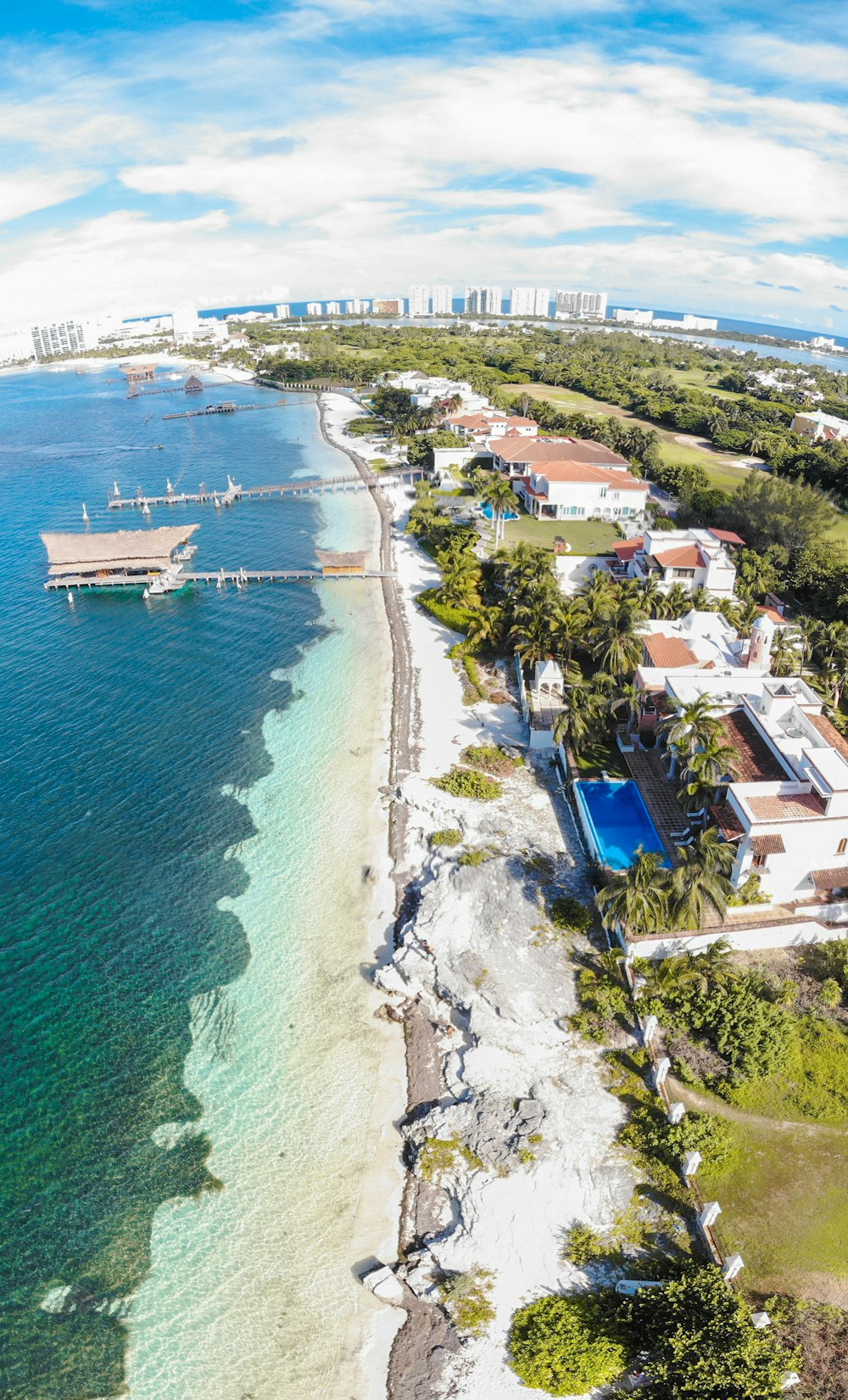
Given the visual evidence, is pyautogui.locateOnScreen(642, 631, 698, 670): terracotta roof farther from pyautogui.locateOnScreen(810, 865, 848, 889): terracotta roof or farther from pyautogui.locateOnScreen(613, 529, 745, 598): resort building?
pyautogui.locateOnScreen(810, 865, 848, 889): terracotta roof

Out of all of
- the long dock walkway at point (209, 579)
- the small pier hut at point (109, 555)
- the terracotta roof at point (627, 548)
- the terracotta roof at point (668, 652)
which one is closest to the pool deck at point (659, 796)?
the terracotta roof at point (668, 652)

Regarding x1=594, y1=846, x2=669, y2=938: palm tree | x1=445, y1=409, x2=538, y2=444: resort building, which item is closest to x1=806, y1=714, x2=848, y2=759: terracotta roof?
x1=594, y1=846, x2=669, y2=938: palm tree

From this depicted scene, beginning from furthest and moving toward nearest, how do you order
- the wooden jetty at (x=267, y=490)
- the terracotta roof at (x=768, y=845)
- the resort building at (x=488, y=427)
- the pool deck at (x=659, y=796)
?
the resort building at (x=488, y=427) < the wooden jetty at (x=267, y=490) < the pool deck at (x=659, y=796) < the terracotta roof at (x=768, y=845)

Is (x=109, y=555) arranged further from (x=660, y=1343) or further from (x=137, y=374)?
(x=137, y=374)

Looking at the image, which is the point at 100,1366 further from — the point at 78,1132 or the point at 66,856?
the point at 66,856

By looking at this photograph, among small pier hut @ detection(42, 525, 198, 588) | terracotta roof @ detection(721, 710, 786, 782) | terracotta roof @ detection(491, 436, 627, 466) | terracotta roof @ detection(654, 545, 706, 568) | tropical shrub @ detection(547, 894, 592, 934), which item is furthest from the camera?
terracotta roof @ detection(491, 436, 627, 466)

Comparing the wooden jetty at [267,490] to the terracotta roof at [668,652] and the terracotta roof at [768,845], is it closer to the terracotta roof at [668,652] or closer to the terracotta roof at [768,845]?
the terracotta roof at [668,652]

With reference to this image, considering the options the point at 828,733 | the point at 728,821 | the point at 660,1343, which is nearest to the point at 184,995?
the point at 660,1343
